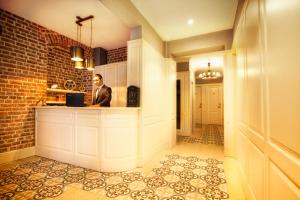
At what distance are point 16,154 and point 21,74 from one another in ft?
5.81

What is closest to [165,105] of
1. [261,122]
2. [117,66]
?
[117,66]

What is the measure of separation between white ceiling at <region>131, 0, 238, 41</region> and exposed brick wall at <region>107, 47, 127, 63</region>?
1.64m

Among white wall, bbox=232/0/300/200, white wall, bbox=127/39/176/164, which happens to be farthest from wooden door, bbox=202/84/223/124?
white wall, bbox=232/0/300/200

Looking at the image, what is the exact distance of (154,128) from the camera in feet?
12.8

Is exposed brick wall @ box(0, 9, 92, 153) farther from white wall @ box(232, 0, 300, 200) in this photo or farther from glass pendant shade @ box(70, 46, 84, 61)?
white wall @ box(232, 0, 300, 200)

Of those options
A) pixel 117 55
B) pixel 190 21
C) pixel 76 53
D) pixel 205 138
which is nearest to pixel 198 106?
pixel 205 138

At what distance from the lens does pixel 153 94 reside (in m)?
3.89

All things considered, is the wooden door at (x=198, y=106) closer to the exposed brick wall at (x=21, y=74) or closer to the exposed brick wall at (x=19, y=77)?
the exposed brick wall at (x=21, y=74)

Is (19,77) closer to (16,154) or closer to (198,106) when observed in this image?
(16,154)

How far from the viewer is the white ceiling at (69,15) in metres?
3.16

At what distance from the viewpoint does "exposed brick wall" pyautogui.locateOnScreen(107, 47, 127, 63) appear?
5.33 metres

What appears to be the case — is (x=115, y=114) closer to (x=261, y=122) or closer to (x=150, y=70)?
(x=150, y=70)

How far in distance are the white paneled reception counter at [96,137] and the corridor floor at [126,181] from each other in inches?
7.0

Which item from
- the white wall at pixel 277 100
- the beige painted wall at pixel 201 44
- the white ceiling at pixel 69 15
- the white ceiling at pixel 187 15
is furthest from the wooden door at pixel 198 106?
the white wall at pixel 277 100
